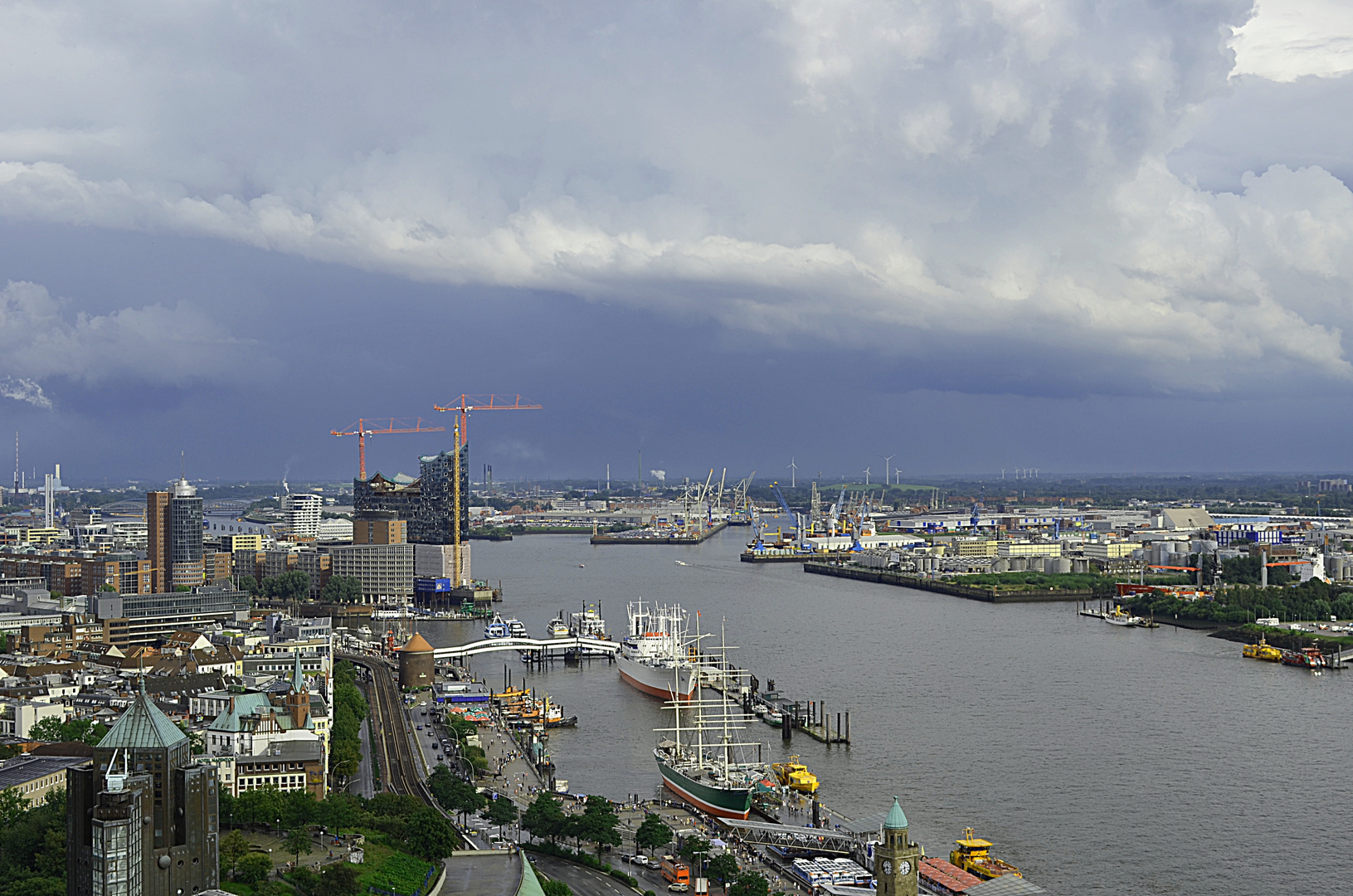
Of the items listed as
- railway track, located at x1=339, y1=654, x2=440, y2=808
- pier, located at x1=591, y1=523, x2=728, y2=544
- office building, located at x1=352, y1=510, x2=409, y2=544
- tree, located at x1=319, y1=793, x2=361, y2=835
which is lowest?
railway track, located at x1=339, y1=654, x2=440, y2=808

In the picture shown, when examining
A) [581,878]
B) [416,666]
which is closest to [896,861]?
[581,878]

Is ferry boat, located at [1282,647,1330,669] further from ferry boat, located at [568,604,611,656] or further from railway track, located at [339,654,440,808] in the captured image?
railway track, located at [339,654,440,808]

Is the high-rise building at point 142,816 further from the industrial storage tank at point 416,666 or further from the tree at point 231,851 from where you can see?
the industrial storage tank at point 416,666

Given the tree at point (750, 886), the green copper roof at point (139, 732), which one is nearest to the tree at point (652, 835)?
the tree at point (750, 886)

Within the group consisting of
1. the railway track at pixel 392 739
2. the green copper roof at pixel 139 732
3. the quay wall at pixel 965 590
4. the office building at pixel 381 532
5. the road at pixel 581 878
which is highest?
the office building at pixel 381 532

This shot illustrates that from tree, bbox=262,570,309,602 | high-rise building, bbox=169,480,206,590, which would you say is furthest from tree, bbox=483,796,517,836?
tree, bbox=262,570,309,602

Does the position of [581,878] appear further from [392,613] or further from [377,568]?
[377,568]

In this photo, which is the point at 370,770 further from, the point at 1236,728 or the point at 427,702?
the point at 1236,728
